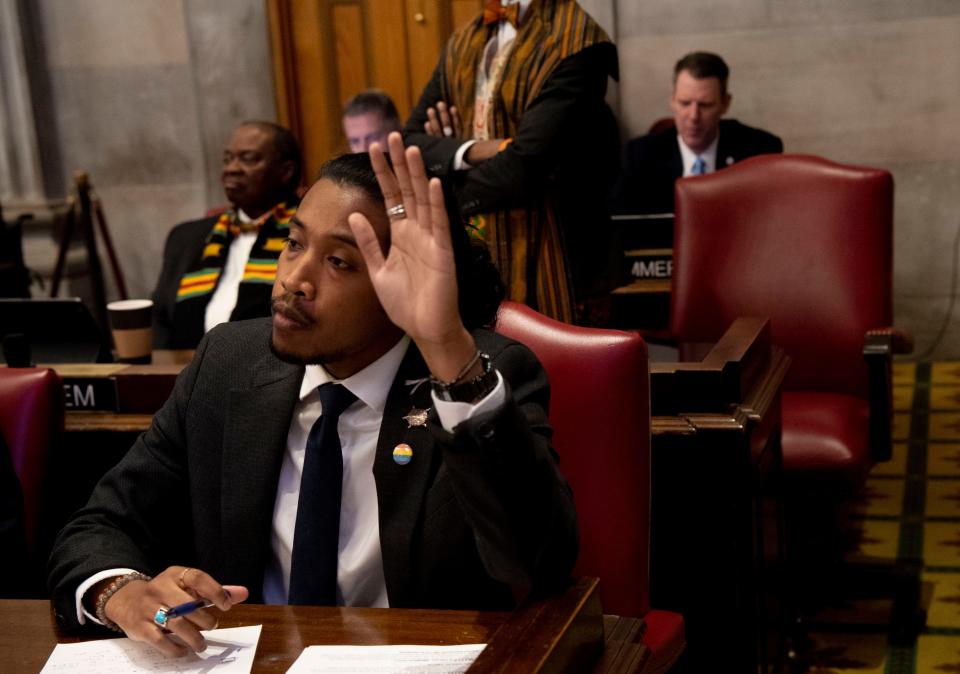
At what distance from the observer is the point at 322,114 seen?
21.7ft

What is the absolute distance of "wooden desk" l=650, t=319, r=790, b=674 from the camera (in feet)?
7.79

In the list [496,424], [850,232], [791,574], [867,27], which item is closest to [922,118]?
[867,27]

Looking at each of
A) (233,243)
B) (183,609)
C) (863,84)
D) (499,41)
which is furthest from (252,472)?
(863,84)

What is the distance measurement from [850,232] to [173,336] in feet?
6.83

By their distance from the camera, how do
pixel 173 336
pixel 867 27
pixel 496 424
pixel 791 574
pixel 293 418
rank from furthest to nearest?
pixel 867 27 < pixel 173 336 < pixel 791 574 < pixel 293 418 < pixel 496 424

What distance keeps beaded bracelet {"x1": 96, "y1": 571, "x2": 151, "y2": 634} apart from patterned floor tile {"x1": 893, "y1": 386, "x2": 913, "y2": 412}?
4235 millimetres

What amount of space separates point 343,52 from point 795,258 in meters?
3.77

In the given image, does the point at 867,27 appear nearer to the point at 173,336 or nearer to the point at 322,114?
the point at 322,114

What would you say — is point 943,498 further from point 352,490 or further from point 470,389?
point 470,389

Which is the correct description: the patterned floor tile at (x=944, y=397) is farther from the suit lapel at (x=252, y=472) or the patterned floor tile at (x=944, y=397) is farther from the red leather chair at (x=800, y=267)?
the suit lapel at (x=252, y=472)

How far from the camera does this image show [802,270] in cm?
332

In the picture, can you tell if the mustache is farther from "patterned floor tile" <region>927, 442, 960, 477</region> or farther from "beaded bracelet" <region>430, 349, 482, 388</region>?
"patterned floor tile" <region>927, 442, 960, 477</region>

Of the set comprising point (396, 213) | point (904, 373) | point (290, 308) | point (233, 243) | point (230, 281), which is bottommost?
point (904, 373)

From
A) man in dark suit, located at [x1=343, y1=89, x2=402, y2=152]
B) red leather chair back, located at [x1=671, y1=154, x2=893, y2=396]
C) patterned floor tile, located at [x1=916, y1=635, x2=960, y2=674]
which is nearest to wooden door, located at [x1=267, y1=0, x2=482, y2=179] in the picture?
man in dark suit, located at [x1=343, y1=89, x2=402, y2=152]
